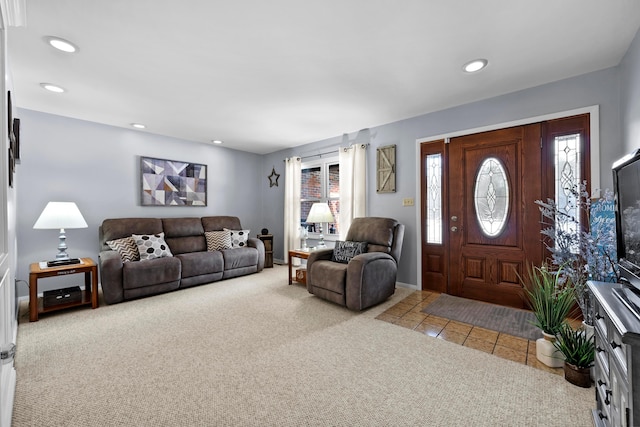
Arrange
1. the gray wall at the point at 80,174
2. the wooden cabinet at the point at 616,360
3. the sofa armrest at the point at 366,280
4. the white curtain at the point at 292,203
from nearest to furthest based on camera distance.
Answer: the wooden cabinet at the point at 616,360, the sofa armrest at the point at 366,280, the gray wall at the point at 80,174, the white curtain at the point at 292,203

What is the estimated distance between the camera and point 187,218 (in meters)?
4.74

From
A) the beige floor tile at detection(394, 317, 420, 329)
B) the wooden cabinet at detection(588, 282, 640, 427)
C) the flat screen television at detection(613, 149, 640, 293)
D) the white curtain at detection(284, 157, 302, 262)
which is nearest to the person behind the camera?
the wooden cabinet at detection(588, 282, 640, 427)

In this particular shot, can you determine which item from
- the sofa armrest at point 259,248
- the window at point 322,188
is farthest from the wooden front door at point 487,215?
the sofa armrest at point 259,248

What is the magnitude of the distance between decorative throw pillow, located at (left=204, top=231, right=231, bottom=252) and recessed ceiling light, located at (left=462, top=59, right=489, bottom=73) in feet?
13.2

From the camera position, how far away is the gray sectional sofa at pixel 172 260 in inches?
133

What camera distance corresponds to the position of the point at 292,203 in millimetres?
5469

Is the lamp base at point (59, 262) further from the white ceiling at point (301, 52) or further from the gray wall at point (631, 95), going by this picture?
the gray wall at point (631, 95)

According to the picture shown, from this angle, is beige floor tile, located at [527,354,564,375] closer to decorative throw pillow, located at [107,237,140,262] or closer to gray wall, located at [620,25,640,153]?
gray wall, located at [620,25,640,153]

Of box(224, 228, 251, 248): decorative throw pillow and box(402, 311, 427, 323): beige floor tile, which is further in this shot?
box(224, 228, 251, 248): decorative throw pillow

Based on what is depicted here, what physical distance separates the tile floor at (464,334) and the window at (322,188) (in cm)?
215

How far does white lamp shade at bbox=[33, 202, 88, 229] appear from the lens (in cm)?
313

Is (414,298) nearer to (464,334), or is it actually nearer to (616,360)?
(464,334)

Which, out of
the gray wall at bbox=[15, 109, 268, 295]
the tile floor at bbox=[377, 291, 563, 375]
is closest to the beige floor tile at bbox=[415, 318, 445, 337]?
the tile floor at bbox=[377, 291, 563, 375]

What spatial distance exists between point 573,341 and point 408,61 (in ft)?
7.87
